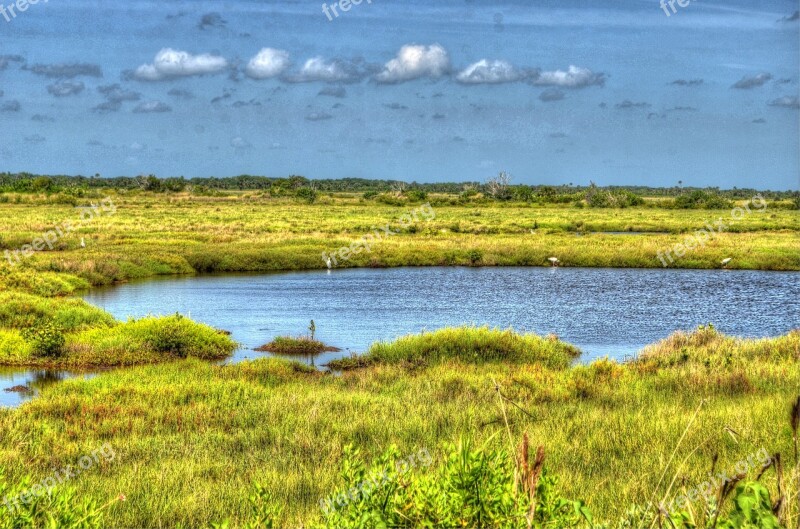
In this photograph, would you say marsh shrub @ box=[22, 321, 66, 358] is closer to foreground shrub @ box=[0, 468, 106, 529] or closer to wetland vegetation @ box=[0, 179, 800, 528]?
wetland vegetation @ box=[0, 179, 800, 528]

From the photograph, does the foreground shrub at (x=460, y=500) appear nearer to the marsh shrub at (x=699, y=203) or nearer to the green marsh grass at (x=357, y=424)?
the green marsh grass at (x=357, y=424)

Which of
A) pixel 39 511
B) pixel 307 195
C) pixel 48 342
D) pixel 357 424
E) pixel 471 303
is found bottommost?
pixel 471 303

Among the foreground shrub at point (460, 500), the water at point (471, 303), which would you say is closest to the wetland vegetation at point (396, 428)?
the foreground shrub at point (460, 500)

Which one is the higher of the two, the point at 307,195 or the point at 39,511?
the point at 307,195

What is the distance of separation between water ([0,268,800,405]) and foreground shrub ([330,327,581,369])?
1419 mm

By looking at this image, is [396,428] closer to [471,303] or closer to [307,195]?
[471,303]

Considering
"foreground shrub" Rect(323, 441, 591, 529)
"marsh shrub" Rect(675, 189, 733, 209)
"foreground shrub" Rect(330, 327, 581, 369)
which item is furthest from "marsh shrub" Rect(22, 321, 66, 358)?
"marsh shrub" Rect(675, 189, 733, 209)

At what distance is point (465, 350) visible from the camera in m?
19.1

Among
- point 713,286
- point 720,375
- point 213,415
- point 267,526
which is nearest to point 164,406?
point 213,415

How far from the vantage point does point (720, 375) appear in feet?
48.2

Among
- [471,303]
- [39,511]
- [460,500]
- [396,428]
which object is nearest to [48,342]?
[396,428]

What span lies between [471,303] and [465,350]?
11.7 meters

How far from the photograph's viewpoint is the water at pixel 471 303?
24.5 metres

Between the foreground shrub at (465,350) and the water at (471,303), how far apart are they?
1419 mm
